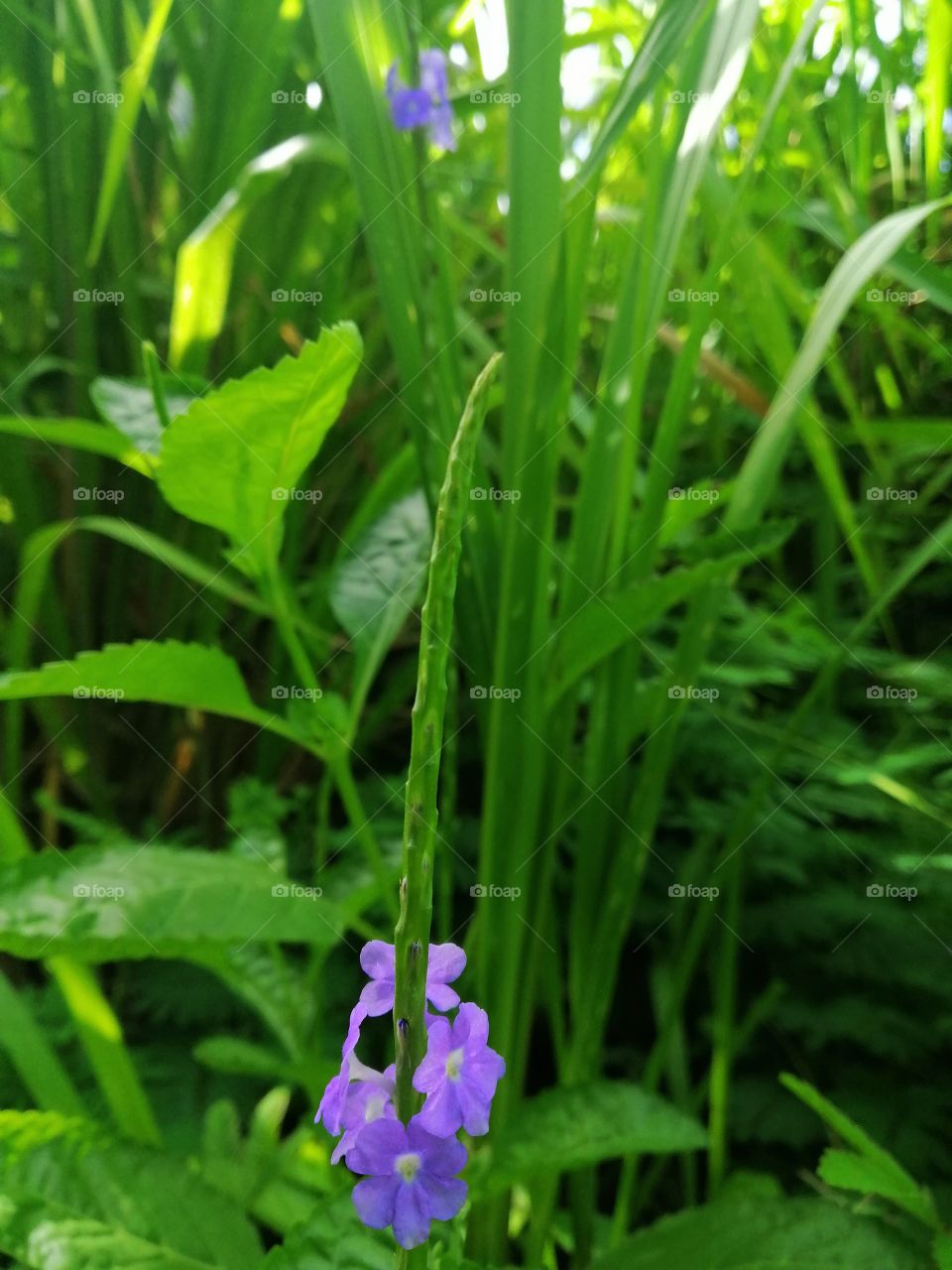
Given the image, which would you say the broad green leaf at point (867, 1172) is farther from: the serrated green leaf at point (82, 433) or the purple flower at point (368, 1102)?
the serrated green leaf at point (82, 433)

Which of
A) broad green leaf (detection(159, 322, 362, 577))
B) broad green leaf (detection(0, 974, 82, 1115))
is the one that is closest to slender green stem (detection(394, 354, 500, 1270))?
broad green leaf (detection(159, 322, 362, 577))

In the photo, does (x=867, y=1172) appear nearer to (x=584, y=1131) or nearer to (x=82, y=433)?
(x=584, y=1131)

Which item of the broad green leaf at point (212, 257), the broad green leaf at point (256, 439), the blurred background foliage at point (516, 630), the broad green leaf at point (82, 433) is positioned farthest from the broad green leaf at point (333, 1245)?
the broad green leaf at point (212, 257)

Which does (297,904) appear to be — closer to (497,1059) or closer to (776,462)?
(497,1059)

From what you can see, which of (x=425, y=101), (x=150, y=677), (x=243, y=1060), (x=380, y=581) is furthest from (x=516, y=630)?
(x=425, y=101)

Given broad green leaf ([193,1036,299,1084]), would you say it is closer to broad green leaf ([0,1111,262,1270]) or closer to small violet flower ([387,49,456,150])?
broad green leaf ([0,1111,262,1270])

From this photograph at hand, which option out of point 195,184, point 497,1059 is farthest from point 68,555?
point 497,1059
